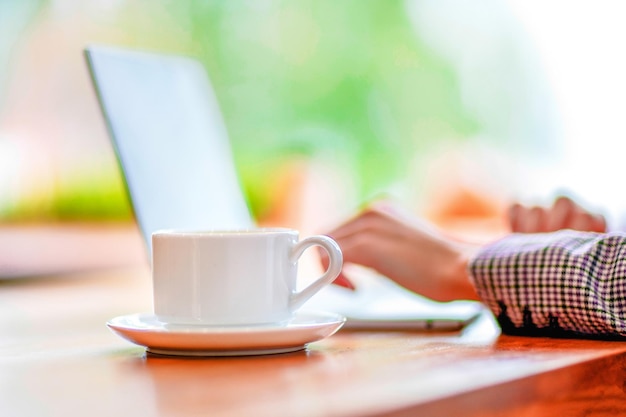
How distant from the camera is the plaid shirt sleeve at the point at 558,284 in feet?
2.58

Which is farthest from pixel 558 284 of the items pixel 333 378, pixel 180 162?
pixel 180 162

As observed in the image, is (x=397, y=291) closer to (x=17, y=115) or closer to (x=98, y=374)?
(x=98, y=374)

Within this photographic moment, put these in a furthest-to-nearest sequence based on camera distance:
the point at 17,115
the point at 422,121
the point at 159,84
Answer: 1. the point at 422,121
2. the point at 17,115
3. the point at 159,84

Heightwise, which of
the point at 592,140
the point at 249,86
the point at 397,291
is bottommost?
the point at 397,291

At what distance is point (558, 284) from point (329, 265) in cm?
21

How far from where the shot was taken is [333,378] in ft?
1.96

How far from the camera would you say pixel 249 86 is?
169 inches

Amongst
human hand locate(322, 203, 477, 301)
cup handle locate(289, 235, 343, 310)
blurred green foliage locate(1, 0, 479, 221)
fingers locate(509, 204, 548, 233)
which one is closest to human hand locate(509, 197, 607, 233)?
fingers locate(509, 204, 548, 233)

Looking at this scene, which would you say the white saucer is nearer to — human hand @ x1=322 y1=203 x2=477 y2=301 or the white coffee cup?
the white coffee cup

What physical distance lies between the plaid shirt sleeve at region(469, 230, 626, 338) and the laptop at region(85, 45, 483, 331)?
0.07 meters

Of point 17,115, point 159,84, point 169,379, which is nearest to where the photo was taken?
point 169,379

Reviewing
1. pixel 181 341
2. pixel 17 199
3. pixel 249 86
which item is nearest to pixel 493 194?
pixel 249 86

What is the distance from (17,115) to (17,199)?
0.30m

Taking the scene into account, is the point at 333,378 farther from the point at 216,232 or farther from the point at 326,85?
the point at 326,85
